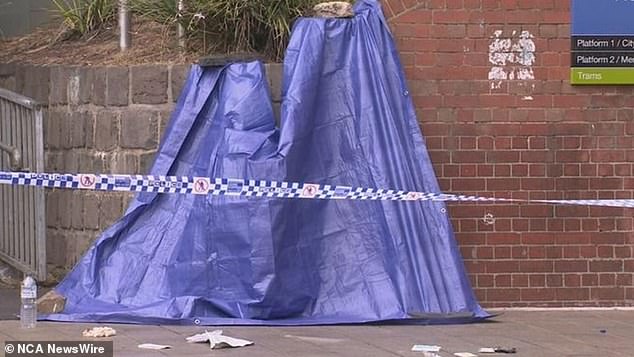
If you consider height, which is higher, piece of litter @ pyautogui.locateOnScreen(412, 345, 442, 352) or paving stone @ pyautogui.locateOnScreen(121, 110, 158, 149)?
paving stone @ pyautogui.locateOnScreen(121, 110, 158, 149)

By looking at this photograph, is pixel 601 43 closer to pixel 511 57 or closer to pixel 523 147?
pixel 511 57

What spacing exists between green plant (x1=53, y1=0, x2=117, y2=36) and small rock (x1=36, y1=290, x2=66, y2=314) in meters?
3.47

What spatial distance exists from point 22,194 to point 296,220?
2932mm

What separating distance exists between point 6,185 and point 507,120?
4629 millimetres

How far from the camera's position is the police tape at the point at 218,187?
9.73 metres

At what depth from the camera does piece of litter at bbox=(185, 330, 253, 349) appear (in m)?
8.61

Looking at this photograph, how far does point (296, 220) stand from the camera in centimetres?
991

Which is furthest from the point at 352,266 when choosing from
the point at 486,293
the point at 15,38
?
the point at 15,38

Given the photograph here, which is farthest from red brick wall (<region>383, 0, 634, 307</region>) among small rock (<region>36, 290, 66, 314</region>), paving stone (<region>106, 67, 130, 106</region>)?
small rock (<region>36, 290, 66, 314</region>)

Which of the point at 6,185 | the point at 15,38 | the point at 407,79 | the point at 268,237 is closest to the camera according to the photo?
the point at 268,237

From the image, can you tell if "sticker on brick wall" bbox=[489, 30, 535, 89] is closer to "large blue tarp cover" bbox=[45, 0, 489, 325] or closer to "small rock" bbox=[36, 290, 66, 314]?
"large blue tarp cover" bbox=[45, 0, 489, 325]

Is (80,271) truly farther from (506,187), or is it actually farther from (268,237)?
(506,187)

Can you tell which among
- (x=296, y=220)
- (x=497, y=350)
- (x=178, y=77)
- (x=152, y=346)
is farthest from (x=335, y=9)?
(x=152, y=346)

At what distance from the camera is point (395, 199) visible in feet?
32.8
